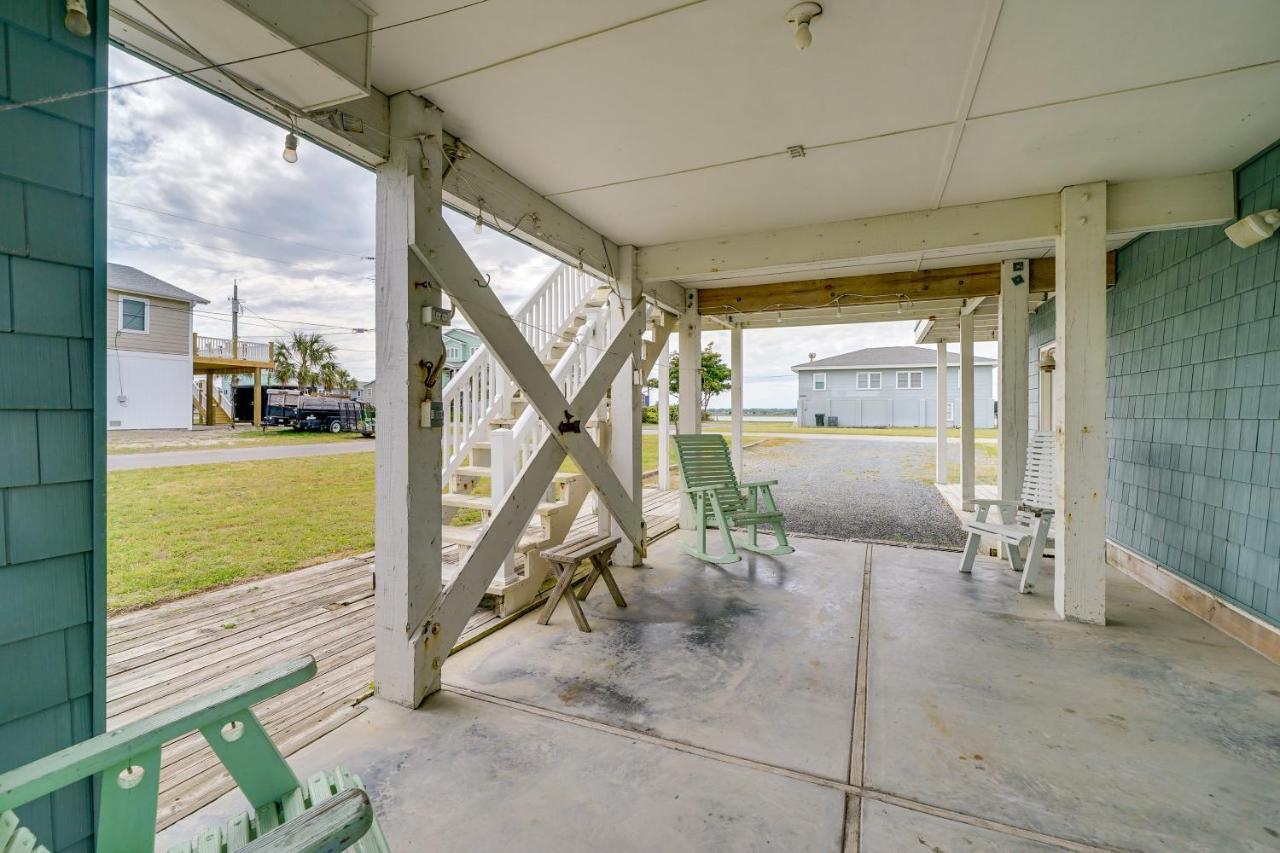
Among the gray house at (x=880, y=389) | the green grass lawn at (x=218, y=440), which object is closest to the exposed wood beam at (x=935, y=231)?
the green grass lawn at (x=218, y=440)

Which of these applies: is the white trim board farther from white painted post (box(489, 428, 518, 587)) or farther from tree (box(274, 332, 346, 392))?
tree (box(274, 332, 346, 392))

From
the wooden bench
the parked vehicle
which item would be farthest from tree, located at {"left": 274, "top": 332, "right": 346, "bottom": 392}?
the wooden bench

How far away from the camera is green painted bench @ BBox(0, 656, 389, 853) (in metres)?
0.91

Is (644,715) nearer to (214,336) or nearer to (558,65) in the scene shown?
(558,65)

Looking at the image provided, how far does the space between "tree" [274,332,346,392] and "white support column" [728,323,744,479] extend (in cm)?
1820

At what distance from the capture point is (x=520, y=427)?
3.69m

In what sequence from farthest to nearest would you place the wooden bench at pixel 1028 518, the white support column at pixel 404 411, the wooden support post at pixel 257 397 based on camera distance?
1. the wooden support post at pixel 257 397
2. the wooden bench at pixel 1028 518
3. the white support column at pixel 404 411

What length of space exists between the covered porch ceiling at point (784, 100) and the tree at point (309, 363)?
2068cm

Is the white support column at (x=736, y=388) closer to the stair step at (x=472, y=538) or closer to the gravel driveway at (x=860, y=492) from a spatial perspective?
the gravel driveway at (x=860, y=492)

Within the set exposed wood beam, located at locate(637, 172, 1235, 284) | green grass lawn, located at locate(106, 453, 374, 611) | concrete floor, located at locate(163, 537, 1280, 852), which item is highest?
exposed wood beam, located at locate(637, 172, 1235, 284)

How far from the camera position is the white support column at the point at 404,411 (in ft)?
7.47

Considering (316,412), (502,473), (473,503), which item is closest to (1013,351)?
(502,473)

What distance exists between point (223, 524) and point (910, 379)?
74.6ft

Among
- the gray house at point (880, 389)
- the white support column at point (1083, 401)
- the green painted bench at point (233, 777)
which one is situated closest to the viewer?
the green painted bench at point (233, 777)
